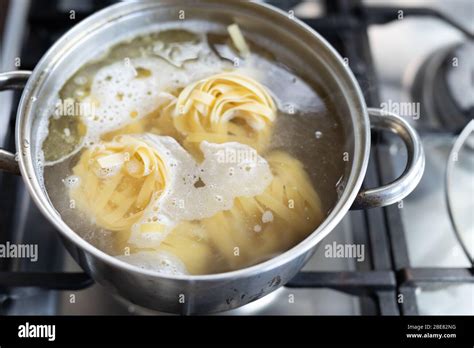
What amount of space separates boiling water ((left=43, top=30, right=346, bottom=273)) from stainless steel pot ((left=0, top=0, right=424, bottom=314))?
0.08 feet

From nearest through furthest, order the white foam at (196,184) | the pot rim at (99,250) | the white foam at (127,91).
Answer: the pot rim at (99,250) < the white foam at (196,184) < the white foam at (127,91)

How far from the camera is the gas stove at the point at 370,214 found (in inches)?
39.8

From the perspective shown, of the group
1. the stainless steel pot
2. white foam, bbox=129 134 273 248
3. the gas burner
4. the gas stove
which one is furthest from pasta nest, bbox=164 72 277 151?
the gas burner

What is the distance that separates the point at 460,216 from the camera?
3.89 ft

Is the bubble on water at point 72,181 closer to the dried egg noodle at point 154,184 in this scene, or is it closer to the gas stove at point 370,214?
the dried egg noodle at point 154,184

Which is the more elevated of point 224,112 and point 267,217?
point 224,112

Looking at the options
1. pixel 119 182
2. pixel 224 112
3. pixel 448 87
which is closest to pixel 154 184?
pixel 119 182

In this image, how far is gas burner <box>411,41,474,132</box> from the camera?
1222 millimetres

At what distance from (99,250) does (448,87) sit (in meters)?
0.79

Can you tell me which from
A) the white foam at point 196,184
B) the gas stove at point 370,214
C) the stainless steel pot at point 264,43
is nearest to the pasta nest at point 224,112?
the white foam at point 196,184

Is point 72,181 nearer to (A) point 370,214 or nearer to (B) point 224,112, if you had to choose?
(B) point 224,112

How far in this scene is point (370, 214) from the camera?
110cm

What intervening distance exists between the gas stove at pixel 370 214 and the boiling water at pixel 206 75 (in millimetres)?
142

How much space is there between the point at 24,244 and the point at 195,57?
455 millimetres
